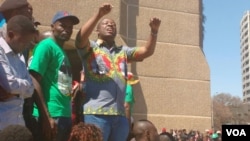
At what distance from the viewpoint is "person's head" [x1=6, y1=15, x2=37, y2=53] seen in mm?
3561

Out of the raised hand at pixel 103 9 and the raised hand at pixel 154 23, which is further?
the raised hand at pixel 154 23

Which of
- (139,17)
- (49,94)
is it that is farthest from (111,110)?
(139,17)

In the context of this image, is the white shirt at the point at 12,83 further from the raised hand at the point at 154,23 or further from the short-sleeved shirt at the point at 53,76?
the raised hand at the point at 154,23

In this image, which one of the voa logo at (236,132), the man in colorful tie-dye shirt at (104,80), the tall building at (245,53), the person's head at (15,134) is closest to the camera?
the person's head at (15,134)

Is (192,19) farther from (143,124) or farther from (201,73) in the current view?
(143,124)

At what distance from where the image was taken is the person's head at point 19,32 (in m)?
3.56

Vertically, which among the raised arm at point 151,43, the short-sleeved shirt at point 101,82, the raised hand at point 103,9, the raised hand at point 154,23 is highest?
the raised hand at point 103,9

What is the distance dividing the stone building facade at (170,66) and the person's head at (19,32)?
22.9m

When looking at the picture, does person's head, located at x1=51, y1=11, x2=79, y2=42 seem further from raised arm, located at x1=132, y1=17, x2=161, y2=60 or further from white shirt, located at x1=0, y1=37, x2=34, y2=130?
raised arm, located at x1=132, y1=17, x2=161, y2=60

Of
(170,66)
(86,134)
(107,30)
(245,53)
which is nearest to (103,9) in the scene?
(107,30)

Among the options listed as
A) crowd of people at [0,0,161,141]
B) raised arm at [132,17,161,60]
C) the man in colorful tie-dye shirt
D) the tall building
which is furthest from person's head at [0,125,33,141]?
the tall building

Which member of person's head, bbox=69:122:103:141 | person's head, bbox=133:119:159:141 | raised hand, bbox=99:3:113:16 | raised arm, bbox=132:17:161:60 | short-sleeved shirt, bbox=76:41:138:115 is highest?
raised hand, bbox=99:3:113:16

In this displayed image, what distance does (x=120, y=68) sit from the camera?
4.49 metres

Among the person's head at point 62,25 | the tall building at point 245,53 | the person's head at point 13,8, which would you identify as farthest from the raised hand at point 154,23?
the tall building at point 245,53
